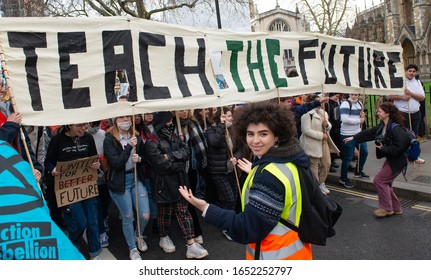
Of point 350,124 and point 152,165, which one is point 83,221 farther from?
point 350,124

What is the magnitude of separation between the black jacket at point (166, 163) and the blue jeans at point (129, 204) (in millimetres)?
173

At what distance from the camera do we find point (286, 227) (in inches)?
83.0

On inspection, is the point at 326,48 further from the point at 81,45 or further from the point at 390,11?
the point at 390,11

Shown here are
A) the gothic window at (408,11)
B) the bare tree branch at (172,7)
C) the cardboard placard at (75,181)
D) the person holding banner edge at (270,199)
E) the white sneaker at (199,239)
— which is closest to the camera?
the person holding banner edge at (270,199)

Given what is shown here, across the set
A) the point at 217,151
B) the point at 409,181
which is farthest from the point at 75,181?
the point at 409,181

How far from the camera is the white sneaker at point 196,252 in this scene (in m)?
4.25

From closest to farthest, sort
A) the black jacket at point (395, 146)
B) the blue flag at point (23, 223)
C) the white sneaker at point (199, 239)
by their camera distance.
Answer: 1. the blue flag at point (23, 223)
2. the white sneaker at point (199, 239)
3. the black jacket at point (395, 146)

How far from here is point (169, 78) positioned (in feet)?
13.7

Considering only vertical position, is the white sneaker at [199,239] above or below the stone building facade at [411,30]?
below

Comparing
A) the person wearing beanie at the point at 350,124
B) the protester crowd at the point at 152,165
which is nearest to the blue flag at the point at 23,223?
the protester crowd at the point at 152,165

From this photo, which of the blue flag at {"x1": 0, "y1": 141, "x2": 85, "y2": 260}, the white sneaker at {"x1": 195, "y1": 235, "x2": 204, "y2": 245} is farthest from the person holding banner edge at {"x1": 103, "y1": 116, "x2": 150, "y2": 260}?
the blue flag at {"x1": 0, "y1": 141, "x2": 85, "y2": 260}

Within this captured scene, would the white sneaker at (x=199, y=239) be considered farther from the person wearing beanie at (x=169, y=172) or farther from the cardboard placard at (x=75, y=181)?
the cardboard placard at (x=75, y=181)

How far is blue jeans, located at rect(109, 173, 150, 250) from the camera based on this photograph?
419 cm

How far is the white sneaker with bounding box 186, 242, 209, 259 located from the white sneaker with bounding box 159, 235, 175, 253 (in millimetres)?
282
